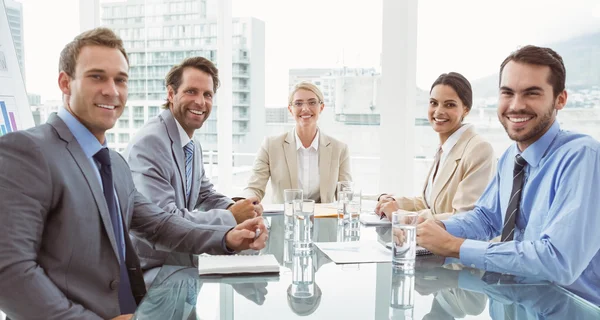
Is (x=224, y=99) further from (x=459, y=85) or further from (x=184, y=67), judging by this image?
(x=459, y=85)

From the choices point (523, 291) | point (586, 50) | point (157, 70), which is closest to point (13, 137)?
point (523, 291)

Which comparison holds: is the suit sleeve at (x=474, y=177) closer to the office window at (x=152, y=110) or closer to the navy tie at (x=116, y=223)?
the navy tie at (x=116, y=223)

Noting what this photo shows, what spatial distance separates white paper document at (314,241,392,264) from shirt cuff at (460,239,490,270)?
231 mm

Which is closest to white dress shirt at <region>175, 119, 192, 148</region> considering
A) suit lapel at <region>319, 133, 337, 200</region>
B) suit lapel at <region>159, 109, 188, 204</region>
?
suit lapel at <region>159, 109, 188, 204</region>

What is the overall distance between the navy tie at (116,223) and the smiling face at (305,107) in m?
1.92

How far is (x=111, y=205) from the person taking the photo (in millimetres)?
1478

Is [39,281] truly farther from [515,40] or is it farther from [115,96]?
[515,40]

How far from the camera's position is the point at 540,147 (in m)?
1.68

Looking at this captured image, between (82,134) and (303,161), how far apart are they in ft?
6.47

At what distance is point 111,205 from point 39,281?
0.32 metres

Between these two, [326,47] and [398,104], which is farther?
[326,47]

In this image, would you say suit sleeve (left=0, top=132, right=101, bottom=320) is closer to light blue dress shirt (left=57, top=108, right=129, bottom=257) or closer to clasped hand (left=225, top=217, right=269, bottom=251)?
light blue dress shirt (left=57, top=108, right=129, bottom=257)

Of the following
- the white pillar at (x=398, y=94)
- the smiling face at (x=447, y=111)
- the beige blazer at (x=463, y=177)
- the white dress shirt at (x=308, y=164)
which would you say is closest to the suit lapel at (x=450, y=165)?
the beige blazer at (x=463, y=177)

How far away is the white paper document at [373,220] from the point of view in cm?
223
